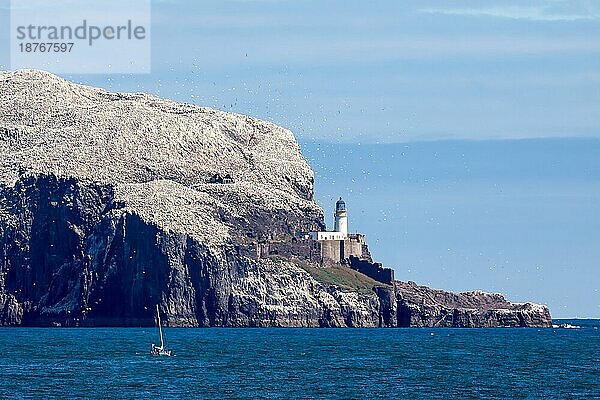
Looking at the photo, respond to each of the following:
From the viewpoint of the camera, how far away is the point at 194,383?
101 meters

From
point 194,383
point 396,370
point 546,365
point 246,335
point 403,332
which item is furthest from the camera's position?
point 403,332

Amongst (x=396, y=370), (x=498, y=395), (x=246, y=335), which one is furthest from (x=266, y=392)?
(x=246, y=335)

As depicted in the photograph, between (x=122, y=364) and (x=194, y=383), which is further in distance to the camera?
(x=122, y=364)

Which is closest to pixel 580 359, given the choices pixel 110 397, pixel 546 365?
pixel 546 365

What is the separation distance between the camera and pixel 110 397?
90625mm

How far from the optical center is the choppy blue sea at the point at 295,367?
315 ft

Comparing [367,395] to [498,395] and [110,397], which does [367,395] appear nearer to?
[498,395]

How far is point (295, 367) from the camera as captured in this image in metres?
117

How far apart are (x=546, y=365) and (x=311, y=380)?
27.1 meters

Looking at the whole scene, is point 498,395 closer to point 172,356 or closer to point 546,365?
point 546,365

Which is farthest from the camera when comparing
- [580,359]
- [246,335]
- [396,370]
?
[246,335]

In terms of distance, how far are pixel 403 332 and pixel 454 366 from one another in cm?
7446

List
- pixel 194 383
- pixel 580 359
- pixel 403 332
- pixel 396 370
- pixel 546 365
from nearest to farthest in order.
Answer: pixel 194 383 → pixel 396 370 → pixel 546 365 → pixel 580 359 → pixel 403 332

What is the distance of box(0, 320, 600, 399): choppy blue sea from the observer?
96125 mm
